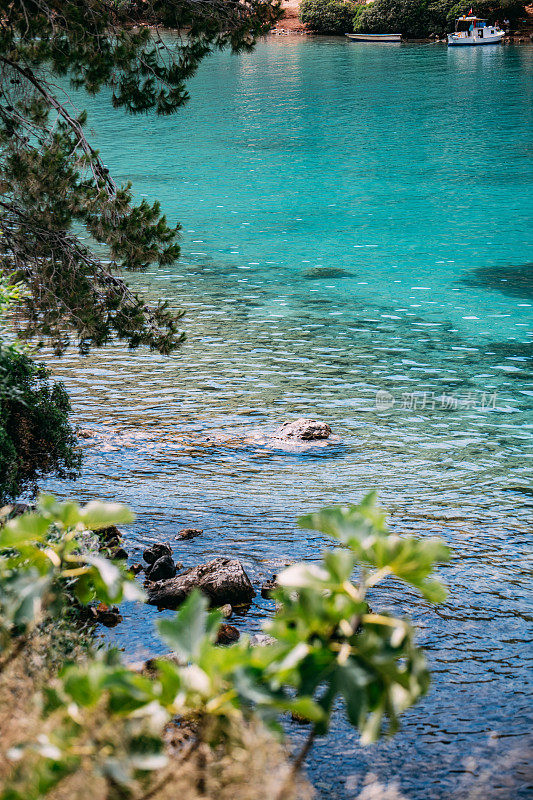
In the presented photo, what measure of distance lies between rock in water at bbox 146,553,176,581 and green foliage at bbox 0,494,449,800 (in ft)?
19.1

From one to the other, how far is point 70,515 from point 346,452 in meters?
9.67

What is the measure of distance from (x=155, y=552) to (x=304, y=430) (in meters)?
4.46

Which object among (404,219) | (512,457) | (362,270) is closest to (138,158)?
(404,219)

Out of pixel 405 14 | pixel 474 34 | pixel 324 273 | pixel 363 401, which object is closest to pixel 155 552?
pixel 363 401

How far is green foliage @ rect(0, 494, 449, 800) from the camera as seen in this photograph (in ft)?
6.52

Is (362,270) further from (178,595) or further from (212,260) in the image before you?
(178,595)

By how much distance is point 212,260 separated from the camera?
2647 cm

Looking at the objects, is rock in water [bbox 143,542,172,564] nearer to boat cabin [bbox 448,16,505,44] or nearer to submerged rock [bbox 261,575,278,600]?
submerged rock [bbox 261,575,278,600]

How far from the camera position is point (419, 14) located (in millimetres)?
95188

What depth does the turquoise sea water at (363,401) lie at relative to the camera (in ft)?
21.9

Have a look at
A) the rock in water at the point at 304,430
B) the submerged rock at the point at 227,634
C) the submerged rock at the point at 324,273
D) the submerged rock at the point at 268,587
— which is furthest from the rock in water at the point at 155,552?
the submerged rock at the point at 324,273

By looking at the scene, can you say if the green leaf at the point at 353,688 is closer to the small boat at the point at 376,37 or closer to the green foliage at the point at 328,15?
the small boat at the point at 376,37

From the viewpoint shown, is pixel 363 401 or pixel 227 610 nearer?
pixel 227 610

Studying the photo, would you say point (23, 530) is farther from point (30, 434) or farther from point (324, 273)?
point (324, 273)
